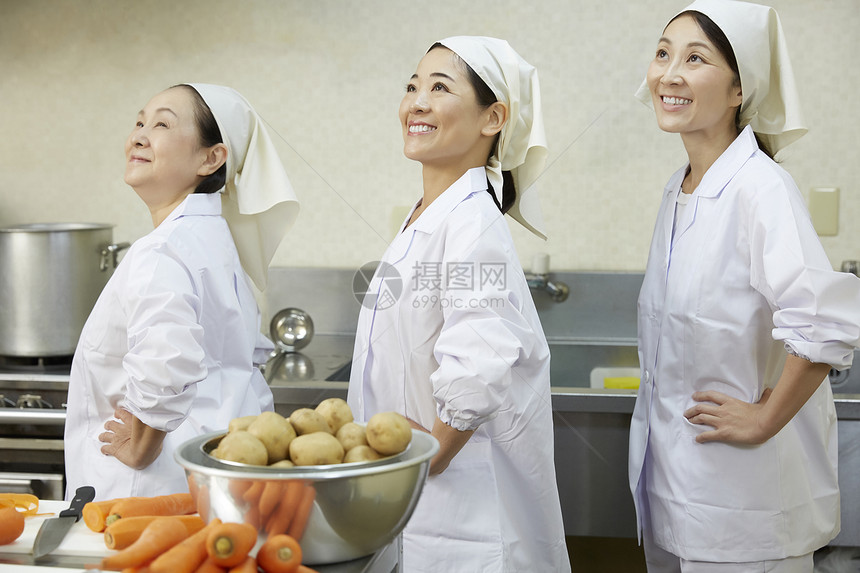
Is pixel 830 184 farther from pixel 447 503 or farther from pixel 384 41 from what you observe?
pixel 447 503

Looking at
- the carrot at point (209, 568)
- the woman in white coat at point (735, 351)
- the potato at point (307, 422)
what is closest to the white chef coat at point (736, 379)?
the woman in white coat at point (735, 351)

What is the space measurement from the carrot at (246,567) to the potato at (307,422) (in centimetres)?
13

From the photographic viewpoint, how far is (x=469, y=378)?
1.03m

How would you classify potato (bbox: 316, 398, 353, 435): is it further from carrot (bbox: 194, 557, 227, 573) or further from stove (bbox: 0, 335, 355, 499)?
stove (bbox: 0, 335, 355, 499)

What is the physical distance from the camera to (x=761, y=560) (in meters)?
1.22

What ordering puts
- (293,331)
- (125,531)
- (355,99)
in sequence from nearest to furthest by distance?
(125,531) → (293,331) → (355,99)

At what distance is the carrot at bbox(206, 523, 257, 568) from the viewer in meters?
0.68

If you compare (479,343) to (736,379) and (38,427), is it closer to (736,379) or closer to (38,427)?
(736,379)

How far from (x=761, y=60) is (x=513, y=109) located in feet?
1.26

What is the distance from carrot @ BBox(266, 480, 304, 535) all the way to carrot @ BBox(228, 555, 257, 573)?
27mm

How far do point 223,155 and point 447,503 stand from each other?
0.66m

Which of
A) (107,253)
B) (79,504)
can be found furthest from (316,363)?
(79,504)

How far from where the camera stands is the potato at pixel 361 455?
0.73 metres

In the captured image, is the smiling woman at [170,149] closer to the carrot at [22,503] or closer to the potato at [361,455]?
the carrot at [22,503]
